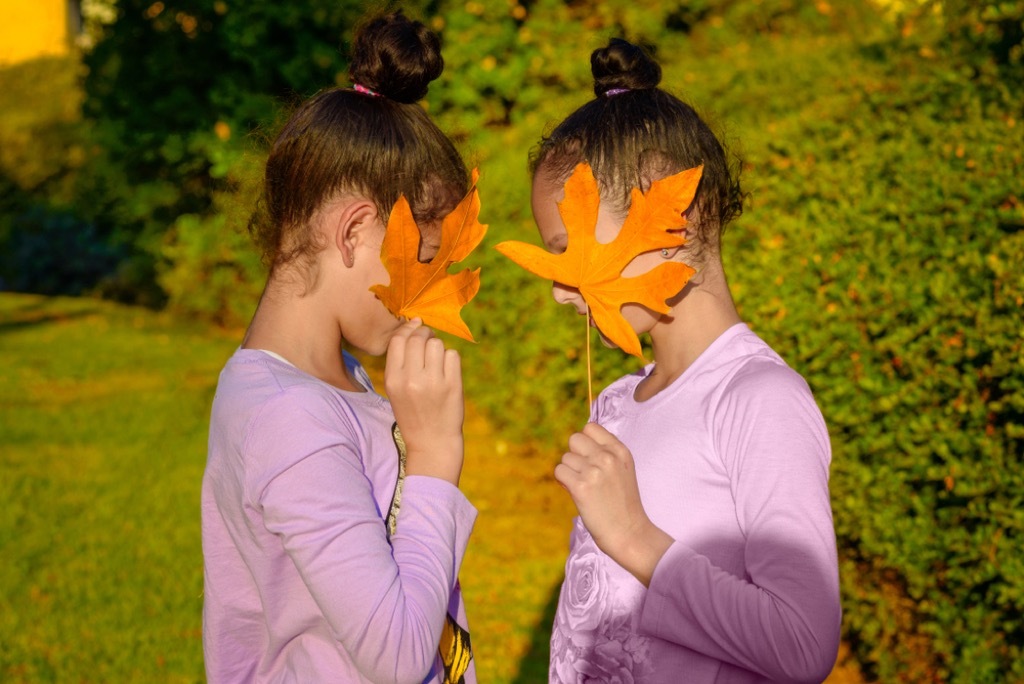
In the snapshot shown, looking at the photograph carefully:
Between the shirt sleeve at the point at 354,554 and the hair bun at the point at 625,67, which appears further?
the hair bun at the point at 625,67

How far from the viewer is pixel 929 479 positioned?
3256 mm

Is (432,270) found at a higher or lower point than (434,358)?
higher

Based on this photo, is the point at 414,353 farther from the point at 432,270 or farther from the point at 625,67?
the point at 625,67

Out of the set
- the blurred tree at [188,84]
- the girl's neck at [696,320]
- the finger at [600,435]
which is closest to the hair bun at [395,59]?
the girl's neck at [696,320]

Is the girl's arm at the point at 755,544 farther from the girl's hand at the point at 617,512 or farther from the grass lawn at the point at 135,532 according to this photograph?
the grass lawn at the point at 135,532

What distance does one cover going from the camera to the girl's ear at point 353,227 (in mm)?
1752

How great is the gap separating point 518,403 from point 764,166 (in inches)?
89.9

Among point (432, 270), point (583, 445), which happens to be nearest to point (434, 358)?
point (432, 270)

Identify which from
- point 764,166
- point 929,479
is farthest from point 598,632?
point 764,166

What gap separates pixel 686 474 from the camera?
169 cm

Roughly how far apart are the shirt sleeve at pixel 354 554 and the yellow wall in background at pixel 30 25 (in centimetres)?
2266

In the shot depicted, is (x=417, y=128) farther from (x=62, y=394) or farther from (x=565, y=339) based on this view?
(x=62, y=394)

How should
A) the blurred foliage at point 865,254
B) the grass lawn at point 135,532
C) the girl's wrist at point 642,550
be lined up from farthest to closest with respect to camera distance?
the grass lawn at point 135,532 < the blurred foliage at point 865,254 < the girl's wrist at point 642,550

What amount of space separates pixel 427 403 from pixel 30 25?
23708mm
